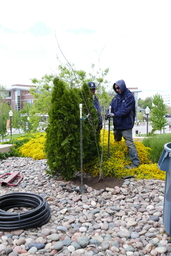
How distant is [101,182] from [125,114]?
1524 mm

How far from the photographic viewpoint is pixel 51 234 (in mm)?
2730

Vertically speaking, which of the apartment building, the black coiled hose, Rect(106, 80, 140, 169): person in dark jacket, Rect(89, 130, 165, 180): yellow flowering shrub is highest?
the apartment building

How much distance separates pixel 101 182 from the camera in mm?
4348

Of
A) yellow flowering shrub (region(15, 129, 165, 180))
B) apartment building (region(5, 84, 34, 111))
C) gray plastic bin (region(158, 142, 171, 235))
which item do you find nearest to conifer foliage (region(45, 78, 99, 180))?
yellow flowering shrub (region(15, 129, 165, 180))

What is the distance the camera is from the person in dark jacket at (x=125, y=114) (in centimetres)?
502

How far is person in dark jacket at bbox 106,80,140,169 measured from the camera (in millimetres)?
5023

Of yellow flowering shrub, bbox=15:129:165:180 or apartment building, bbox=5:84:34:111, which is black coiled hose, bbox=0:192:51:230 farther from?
apartment building, bbox=5:84:34:111

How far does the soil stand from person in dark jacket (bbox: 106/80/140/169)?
876 mm

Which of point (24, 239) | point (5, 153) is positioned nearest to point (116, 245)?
point (24, 239)

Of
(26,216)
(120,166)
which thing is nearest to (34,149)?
(120,166)

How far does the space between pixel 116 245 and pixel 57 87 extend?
271cm

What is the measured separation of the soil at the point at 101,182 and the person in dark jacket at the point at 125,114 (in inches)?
34.5

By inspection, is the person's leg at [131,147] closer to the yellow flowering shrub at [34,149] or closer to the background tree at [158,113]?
the yellow flowering shrub at [34,149]

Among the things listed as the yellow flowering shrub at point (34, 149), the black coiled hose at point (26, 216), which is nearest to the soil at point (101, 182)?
the black coiled hose at point (26, 216)
